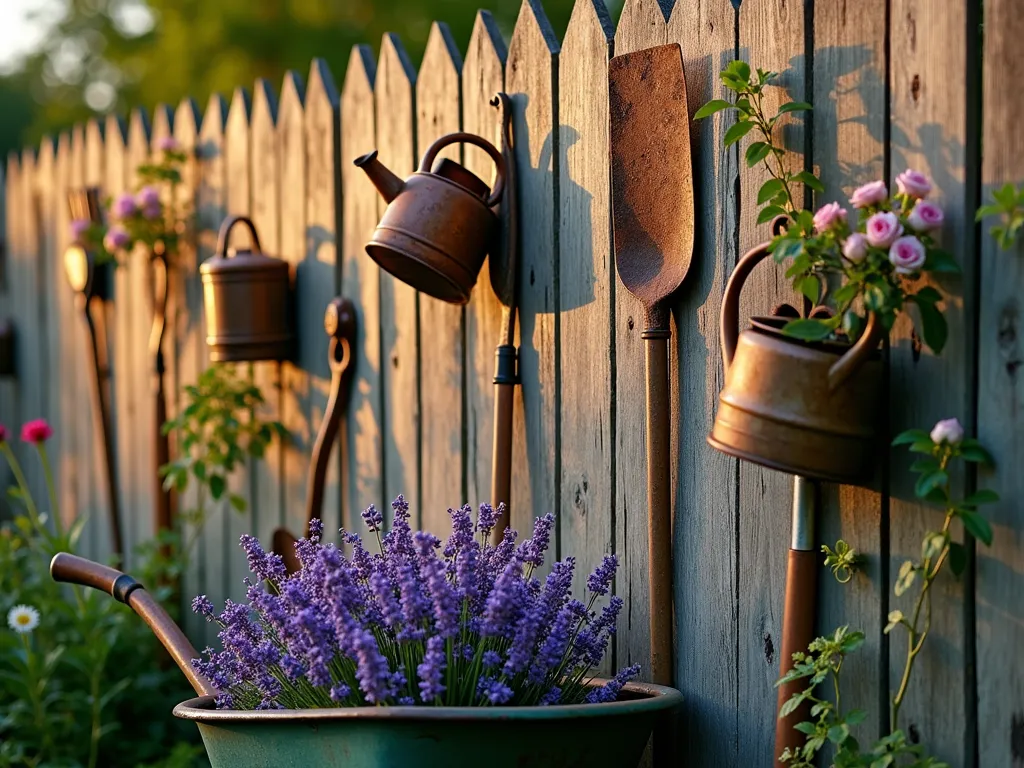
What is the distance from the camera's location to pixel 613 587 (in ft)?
7.98

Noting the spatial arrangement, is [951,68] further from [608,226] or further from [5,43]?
[5,43]

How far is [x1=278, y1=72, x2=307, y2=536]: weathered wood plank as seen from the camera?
350cm

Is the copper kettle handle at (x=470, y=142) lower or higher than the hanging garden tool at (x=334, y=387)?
higher

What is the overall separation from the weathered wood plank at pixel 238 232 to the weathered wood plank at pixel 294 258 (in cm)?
19

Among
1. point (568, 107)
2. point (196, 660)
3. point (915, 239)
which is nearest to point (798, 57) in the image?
point (915, 239)

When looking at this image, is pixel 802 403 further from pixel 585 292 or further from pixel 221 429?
pixel 221 429

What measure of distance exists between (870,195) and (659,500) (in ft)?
2.36

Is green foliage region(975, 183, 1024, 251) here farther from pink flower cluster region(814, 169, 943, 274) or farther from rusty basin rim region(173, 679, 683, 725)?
rusty basin rim region(173, 679, 683, 725)

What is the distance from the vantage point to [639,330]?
2359 millimetres

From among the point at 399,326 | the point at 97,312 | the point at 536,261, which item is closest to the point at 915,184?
the point at 536,261

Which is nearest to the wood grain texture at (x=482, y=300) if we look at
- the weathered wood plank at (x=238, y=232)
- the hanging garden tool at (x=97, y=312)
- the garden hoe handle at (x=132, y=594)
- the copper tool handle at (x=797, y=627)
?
the garden hoe handle at (x=132, y=594)

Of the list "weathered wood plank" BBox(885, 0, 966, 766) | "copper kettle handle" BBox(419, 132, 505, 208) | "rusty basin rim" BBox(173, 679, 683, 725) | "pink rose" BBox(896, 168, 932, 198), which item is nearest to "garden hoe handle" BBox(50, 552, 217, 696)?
"rusty basin rim" BBox(173, 679, 683, 725)

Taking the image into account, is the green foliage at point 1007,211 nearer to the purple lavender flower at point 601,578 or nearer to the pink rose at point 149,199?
the purple lavender flower at point 601,578

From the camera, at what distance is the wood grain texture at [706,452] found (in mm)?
2160
